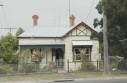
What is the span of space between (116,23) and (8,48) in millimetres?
23075

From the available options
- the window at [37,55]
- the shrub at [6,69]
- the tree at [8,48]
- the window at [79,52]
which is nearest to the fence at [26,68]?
the shrub at [6,69]

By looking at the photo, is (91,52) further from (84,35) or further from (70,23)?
(70,23)

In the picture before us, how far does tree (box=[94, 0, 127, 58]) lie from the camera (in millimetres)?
30844

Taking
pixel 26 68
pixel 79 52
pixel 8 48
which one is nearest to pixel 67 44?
pixel 79 52

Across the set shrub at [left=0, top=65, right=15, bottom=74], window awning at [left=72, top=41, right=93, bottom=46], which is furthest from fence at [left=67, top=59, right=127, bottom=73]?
shrub at [left=0, top=65, right=15, bottom=74]

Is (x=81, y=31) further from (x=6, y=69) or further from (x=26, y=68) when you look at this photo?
(x=6, y=69)

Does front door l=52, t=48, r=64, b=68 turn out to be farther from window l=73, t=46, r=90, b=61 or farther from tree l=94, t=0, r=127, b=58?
tree l=94, t=0, r=127, b=58

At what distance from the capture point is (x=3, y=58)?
50000mm

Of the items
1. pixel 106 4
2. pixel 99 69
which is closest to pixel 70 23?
pixel 99 69

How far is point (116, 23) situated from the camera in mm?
32688

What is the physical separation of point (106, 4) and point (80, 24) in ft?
36.5

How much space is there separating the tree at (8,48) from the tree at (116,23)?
18481 millimetres

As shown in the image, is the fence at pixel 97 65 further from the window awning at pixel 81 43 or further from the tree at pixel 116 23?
the tree at pixel 116 23

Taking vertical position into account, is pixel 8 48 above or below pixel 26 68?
above
